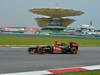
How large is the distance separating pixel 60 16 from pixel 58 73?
10439cm

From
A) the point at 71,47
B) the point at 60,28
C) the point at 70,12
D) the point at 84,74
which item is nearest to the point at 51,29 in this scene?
the point at 60,28

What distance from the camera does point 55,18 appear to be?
372ft

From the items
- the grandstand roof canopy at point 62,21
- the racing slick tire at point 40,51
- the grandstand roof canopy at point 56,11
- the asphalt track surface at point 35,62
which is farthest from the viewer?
the grandstand roof canopy at point 62,21

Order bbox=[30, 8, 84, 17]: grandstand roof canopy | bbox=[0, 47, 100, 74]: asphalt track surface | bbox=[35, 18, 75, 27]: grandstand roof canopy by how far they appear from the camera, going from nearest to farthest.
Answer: bbox=[0, 47, 100, 74]: asphalt track surface
bbox=[30, 8, 84, 17]: grandstand roof canopy
bbox=[35, 18, 75, 27]: grandstand roof canopy

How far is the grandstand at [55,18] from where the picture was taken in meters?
Answer: 103

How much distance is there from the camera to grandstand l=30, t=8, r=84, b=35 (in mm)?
103062

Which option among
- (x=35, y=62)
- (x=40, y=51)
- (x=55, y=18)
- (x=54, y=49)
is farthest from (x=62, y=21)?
(x=35, y=62)

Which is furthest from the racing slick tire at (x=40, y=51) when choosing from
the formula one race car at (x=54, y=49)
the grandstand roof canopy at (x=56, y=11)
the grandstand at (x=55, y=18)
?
the grandstand roof canopy at (x=56, y=11)

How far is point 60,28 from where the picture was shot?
361 feet

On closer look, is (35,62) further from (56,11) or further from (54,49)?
(56,11)

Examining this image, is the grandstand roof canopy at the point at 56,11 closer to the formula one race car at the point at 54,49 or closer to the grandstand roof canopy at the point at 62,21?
the grandstand roof canopy at the point at 62,21

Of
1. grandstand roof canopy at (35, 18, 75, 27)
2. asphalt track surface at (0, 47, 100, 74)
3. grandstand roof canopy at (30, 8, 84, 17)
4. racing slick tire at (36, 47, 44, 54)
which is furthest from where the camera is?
grandstand roof canopy at (35, 18, 75, 27)

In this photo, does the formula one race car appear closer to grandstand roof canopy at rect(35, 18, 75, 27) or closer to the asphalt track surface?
the asphalt track surface

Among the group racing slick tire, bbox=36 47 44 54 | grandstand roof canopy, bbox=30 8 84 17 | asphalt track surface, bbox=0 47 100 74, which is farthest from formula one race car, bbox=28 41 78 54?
grandstand roof canopy, bbox=30 8 84 17
